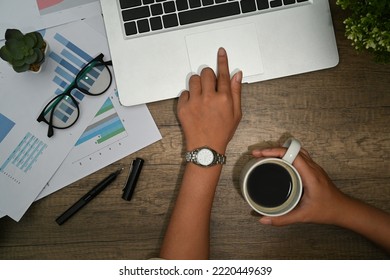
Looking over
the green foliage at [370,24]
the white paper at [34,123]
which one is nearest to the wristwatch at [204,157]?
the white paper at [34,123]

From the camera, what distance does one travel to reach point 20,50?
792mm

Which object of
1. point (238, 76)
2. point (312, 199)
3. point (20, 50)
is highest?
point (20, 50)

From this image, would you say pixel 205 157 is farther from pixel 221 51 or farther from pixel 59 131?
pixel 59 131

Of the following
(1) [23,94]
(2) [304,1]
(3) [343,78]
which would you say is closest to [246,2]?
(2) [304,1]

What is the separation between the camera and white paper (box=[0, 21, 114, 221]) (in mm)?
877

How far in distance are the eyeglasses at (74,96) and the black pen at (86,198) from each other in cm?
14

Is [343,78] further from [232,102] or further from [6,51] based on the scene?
[6,51]

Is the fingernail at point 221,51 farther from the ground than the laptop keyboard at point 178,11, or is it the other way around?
the laptop keyboard at point 178,11

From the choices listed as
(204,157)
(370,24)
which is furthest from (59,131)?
(370,24)

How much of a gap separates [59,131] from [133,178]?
186 millimetres

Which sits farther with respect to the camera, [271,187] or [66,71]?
[66,71]

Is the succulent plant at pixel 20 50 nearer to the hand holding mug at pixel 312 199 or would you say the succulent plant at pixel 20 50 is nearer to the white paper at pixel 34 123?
the white paper at pixel 34 123

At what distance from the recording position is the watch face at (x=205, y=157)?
0.82 meters

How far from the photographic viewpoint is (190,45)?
2.70 ft
